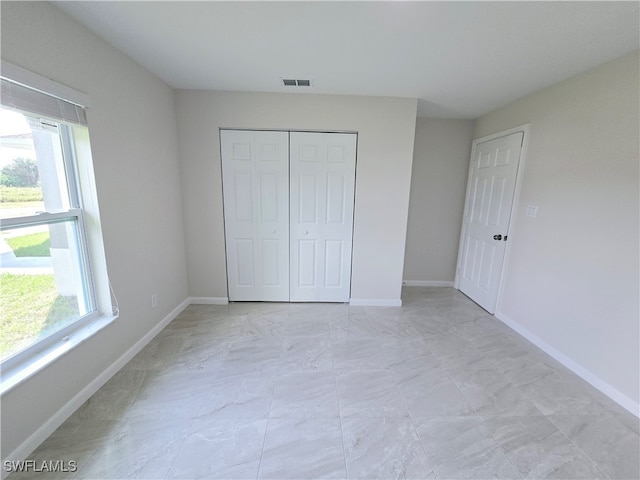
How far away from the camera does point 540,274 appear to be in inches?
95.3

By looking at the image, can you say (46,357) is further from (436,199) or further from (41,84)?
(436,199)

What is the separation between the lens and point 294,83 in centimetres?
247

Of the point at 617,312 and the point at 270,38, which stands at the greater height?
the point at 270,38

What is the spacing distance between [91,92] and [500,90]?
3321 mm

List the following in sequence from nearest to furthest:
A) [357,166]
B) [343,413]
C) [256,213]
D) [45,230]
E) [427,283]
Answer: [45,230], [343,413], [357,166], [256,213], [427,283]

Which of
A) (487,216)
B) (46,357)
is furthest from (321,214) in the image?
(46,357)

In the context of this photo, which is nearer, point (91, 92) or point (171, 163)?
point (91, 92)

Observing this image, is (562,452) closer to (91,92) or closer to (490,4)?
(490,4)

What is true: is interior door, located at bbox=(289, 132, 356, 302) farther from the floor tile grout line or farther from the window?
the floor tile grout line

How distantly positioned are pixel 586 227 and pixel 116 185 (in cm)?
357

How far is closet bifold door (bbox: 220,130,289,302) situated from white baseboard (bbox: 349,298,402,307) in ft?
2.78

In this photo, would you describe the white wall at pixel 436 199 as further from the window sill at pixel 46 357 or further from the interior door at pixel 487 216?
the window sill at pixel 46 357

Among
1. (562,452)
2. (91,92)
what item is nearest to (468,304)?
(562,452)

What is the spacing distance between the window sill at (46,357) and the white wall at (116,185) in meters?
0.04
